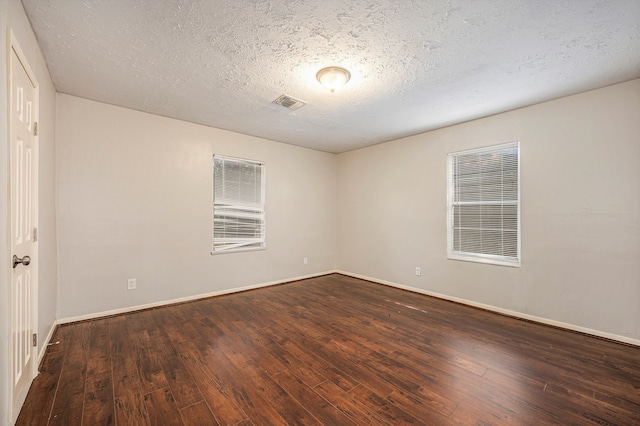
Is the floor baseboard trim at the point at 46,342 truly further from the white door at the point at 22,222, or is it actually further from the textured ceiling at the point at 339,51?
the textured ceiling at the point at 339,51

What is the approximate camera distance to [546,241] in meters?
3.13

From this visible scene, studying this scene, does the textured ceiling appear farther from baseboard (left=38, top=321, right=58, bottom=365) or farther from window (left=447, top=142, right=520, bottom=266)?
baseboard (left=38, top=321, right=58, bottom=365)

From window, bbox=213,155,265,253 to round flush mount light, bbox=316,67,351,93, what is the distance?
233 centimetres

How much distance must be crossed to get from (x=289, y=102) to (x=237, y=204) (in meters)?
1.97

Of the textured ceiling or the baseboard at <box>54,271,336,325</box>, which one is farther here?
the baseboard at <box>54,271,336,325</box>

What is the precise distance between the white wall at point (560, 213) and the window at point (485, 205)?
10 centimetres

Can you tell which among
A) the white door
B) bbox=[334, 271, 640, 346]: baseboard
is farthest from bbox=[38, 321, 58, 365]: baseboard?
bbox=[334, 271, 640, 346]: baseboard

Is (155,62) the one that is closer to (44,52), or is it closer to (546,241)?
(44,52)

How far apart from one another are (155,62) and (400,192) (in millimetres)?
3774

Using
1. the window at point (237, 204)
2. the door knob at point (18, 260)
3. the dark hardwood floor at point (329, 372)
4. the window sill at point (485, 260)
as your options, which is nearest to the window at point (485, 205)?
the window sill at point (485, 260)

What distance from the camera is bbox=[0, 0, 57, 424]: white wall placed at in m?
1.41

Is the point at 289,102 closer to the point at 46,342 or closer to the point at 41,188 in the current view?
the point at 41,188

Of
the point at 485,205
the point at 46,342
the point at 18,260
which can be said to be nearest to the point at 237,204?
the point at 46,342

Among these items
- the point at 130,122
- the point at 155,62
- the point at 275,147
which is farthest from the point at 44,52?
the point at 275,147
